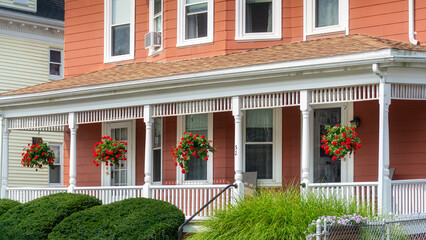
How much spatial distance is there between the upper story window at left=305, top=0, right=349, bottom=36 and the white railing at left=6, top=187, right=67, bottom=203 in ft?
23.8

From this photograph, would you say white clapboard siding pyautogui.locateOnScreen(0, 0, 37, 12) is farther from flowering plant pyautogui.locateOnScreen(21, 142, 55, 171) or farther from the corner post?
the corner post

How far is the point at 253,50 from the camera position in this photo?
17.0 meters

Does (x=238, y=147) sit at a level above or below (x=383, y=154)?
above

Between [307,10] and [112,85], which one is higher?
[307,10]

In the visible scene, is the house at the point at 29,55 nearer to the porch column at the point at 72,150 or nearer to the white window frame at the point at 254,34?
the porch column at the point at 72,150

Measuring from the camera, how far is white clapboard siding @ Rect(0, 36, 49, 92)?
27609 mm

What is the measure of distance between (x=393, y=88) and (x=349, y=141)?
1259mm

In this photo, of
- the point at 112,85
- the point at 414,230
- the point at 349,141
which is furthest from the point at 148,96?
the point at 414,230

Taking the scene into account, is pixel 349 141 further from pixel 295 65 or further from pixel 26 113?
pixel 26 113

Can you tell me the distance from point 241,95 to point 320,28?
2.94m

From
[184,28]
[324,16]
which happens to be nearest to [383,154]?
[324,16]

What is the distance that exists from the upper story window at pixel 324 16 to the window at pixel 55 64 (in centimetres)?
1533

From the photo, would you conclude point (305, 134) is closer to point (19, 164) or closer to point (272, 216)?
Result: point (272, 216)

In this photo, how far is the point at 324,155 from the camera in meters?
16.0
